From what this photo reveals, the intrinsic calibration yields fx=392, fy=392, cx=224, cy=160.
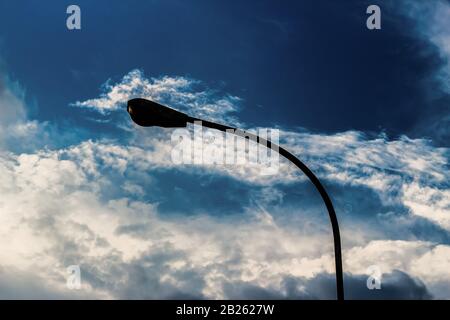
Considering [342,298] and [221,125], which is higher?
[221,125]

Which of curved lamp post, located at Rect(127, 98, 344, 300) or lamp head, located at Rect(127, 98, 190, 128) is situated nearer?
curved lamp post, located at Rect(127, 98, 344, 300)

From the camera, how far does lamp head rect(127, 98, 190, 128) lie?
593 centimetres

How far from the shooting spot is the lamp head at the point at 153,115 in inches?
233

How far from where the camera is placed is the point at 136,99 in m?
5.99

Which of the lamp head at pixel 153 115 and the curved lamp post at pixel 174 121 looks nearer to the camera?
the curved lamp post at pixel 174 121

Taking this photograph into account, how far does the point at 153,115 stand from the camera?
596 cm

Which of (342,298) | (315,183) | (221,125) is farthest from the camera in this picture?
(221,125)

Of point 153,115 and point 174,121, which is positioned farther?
point 174,121
